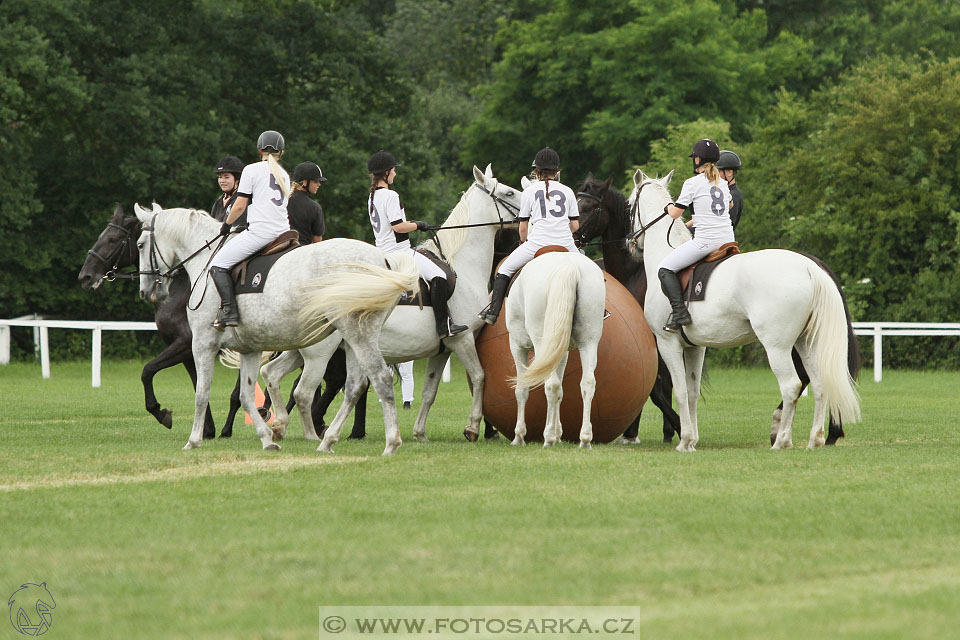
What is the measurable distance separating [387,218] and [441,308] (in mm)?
1027

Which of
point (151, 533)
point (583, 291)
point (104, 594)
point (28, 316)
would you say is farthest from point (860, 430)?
point (28, 316)

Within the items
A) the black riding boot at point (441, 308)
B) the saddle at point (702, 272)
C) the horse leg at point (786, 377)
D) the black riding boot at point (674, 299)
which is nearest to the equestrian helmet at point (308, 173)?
the black riding boot at point (441, 308)

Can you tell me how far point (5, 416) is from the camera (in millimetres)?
15914

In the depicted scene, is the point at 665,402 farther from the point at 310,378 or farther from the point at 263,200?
the point at 263,200

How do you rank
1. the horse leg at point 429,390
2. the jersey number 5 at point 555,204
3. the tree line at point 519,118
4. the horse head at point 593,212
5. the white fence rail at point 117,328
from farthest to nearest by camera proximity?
the tree line at point 519,118 → the white fence rail at point 117,328 → the horse head at point 593,212 → the horse leg at point 429,390 → the jersey number 5 at point 555,204

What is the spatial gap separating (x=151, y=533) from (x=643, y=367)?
6.20 meters

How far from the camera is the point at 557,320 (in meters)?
11.0

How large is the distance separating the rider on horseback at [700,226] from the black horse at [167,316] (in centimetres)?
A: 374

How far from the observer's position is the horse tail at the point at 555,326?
35.9 ft

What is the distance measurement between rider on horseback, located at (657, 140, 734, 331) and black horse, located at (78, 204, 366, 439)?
12.3ft

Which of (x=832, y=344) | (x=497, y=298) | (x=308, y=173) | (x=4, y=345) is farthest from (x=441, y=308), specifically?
(x=4, y=345)

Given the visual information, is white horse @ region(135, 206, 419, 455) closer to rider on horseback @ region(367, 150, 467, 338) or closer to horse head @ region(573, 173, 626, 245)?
rider on horseback @ region(367, 150, 467, 338)

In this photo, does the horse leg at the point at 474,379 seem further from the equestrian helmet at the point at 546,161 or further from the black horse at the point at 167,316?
the equestrian helmet at the point at 546,161

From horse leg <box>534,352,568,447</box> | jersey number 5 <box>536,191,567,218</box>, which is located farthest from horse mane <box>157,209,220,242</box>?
horse leg <box>534,352,568,447</box>
